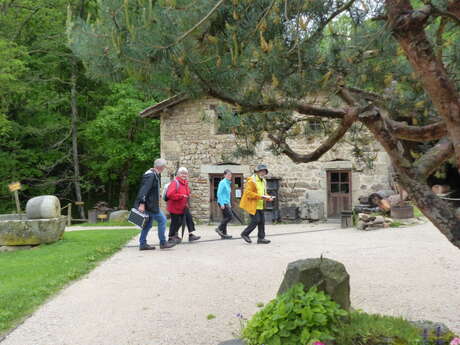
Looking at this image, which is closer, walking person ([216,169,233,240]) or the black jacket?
the black jacket

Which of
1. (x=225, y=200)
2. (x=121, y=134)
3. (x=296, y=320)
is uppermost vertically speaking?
(x=121, y=134)

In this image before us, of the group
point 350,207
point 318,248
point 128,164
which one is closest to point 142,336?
point 318,248

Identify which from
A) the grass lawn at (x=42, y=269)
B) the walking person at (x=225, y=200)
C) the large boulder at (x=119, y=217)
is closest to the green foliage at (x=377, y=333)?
the grass lawn at (x=42, y=269)

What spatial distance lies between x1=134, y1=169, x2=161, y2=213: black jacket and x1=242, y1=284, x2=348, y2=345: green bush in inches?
210

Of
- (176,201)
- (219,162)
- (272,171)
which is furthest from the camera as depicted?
(219,162)

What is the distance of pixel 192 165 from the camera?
16141 mm

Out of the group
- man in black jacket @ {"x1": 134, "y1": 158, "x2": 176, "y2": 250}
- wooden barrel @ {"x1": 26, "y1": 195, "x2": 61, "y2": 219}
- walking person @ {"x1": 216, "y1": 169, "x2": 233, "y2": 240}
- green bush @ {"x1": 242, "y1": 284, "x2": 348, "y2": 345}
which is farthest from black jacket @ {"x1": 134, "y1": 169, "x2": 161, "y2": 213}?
green bush @ {"x1": 242, "y1": 284, "x2": 348, "y2": 345}

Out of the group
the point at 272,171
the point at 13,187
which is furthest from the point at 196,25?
the point at 272,171

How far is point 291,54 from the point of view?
130 inches

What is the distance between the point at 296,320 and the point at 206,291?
7.66 feet

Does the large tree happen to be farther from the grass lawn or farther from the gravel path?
the grass lawn

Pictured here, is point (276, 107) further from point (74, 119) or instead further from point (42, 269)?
point (74, 119)

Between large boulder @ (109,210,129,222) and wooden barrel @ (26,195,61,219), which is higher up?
wooden barrel @ (26,195,61,219)

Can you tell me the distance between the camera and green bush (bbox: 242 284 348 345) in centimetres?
289
